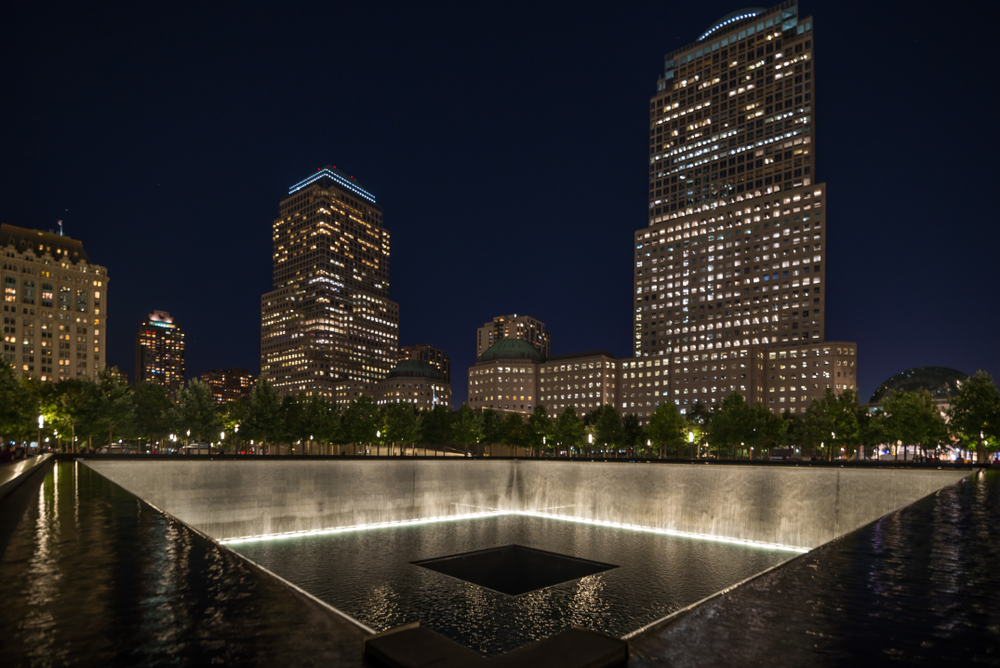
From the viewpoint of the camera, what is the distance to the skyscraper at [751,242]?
560 ft

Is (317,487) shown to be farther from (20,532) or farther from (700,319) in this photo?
(700,319)

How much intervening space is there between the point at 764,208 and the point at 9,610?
7830 inches

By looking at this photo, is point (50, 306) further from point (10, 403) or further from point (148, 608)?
point (148, 608)

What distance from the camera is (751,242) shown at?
18275cm

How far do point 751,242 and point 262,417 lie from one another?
155934 millimetres

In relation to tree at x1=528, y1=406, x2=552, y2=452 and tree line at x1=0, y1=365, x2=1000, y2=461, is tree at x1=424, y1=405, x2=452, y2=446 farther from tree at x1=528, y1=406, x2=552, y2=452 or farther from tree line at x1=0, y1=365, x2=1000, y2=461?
tree at x1=528, y1=406, x2=552, y2=452

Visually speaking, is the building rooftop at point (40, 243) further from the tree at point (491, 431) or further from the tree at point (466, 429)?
the tree at point (491, 431)

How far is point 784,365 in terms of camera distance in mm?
167375

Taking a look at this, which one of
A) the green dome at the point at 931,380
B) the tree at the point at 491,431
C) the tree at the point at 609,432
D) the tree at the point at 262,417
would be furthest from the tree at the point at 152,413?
the green dome at the point at 931,380

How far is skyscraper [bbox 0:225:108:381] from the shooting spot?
152000mm

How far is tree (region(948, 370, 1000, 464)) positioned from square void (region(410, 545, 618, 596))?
1853 inches

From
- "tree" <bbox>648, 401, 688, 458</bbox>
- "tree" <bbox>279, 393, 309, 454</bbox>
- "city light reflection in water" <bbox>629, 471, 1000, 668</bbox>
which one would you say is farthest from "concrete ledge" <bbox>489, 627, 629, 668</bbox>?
"tree" <bbox>648, 401, 688, 458</bbox>

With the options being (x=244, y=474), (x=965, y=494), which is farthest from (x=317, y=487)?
(x=965, y=494)

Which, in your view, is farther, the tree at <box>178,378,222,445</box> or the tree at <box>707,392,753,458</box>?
the tree at <box>707,392,753,458</box>
